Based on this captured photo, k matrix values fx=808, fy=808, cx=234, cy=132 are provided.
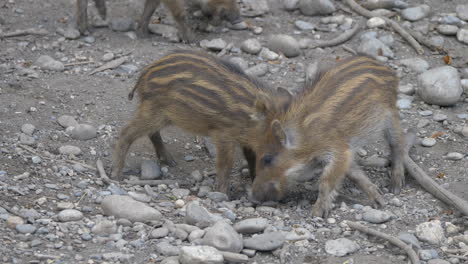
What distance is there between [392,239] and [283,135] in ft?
4.31

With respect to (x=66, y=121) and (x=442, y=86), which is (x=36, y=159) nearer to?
(x=66, y=121)

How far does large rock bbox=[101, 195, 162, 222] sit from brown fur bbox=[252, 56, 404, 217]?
1.08 meters

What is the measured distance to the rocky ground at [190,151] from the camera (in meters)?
5.37

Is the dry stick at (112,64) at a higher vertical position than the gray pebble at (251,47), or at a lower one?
lower

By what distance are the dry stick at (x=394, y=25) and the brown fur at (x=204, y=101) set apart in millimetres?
2781

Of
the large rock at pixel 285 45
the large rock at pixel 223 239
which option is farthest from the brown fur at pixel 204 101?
the large rock at pixel 285 45

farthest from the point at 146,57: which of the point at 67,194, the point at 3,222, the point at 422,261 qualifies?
the point at 422,261

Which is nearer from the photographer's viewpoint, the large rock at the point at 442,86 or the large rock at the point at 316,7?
the large rock at the point at 442,86

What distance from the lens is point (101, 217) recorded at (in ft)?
18.7

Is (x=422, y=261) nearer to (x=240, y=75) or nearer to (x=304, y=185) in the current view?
(x=304, y=185)

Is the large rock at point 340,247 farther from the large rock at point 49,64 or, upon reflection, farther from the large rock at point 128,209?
the large rock at point 49,64

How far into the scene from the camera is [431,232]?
5.68 meters

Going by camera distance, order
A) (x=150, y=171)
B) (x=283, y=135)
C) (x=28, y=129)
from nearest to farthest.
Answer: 1. (x=283, y=135)
2. (x=150, y=171)
3. (x=28, y=129)

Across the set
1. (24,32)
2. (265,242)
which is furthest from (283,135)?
(24,32)
